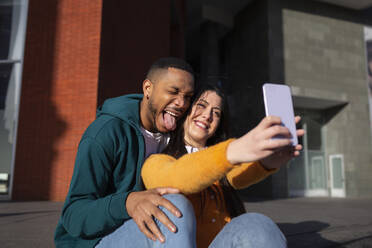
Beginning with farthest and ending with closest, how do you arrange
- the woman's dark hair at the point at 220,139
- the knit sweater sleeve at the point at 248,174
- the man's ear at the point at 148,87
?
the man's ear at the point at 148,87 < the woman's dark hair at the point at 220,139 < the knit sweater sleeve at the point at 248,174

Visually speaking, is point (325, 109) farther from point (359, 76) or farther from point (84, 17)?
point (84, 17)

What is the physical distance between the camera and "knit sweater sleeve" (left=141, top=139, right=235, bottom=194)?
1.07 m

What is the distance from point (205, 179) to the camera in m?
1.11

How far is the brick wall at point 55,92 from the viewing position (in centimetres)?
562

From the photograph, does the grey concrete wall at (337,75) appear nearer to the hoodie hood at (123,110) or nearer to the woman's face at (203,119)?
the woman's face at (203,119)

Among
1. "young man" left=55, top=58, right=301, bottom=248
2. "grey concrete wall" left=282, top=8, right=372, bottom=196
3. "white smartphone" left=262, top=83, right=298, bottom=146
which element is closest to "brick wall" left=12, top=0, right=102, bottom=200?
"young man" left=55, top=58, right=301, bottom=248

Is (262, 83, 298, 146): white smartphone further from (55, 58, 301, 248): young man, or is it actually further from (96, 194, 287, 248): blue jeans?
(96, 194, 287, 248): blue jeans

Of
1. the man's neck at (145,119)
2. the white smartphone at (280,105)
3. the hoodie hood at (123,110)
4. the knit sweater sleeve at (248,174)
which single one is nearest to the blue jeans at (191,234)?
the knit sweater sleeve at (248,174)

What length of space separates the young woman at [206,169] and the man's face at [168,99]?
0.09 m

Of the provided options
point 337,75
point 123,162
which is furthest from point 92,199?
point 337,75

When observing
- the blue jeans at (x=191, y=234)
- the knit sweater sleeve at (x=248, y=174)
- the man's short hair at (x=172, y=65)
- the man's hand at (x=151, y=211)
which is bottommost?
the blue jeans at (x=191, y=234)

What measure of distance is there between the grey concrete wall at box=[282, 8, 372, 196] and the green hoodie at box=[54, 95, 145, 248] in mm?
10456

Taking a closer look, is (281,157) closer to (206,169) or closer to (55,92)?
(206,169)

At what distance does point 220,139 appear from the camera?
6.34ft
